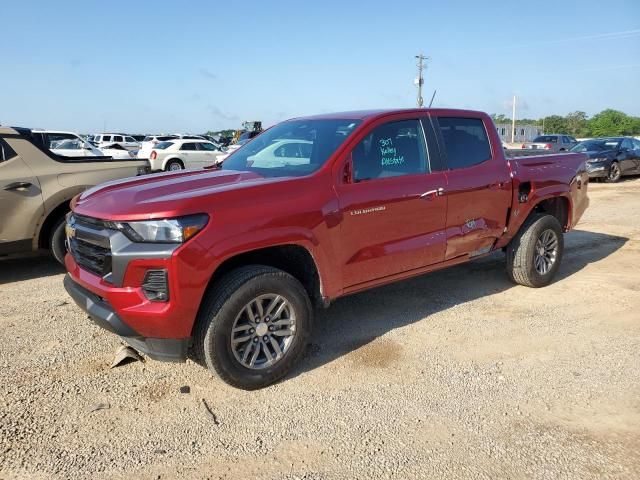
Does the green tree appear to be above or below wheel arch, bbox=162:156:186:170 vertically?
above

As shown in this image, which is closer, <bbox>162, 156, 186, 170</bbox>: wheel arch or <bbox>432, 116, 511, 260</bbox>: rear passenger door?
<bbox>432, 116, 511, 260</bbox>: rear passenger door

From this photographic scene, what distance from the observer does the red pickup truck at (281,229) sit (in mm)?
3043

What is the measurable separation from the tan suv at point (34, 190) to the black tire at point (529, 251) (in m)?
4.85

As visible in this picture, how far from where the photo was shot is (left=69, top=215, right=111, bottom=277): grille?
319 cm

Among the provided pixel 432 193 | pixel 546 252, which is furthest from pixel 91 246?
pixel 546 252

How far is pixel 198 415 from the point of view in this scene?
10.3 feet

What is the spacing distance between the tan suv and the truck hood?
2258 millimetres

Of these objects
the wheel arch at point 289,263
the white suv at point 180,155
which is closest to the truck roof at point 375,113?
the wheel arch at point 289,263

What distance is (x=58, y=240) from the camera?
5.82 meters

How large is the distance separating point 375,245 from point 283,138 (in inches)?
53.0

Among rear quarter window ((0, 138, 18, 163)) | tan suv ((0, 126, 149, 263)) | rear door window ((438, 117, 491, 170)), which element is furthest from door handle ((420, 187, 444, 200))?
rear quarter window ((0, 138, 18, 163))

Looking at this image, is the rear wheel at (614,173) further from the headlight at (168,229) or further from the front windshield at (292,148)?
the headlight at (168,229)

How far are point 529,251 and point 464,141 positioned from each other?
141cm

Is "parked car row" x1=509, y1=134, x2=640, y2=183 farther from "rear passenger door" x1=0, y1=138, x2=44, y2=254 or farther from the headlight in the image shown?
the headlight
